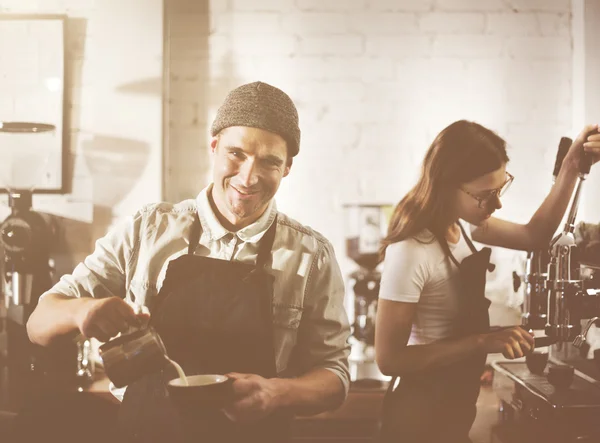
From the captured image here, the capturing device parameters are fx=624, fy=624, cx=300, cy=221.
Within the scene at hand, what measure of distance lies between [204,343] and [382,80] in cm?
144

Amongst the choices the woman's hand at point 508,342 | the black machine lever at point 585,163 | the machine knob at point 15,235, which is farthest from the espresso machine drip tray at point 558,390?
the machine knob at point 15,235

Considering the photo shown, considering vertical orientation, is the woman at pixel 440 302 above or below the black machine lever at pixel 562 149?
below

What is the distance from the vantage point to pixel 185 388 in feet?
3.71

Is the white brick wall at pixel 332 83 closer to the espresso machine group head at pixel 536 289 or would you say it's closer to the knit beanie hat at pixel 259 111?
the espresso machine group head at pixel 536 289

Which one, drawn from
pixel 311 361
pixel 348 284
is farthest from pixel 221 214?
pixel 348 284

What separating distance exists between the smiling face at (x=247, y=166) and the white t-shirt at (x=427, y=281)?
348 mm

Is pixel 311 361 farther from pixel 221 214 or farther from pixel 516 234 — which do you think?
pixel 516 234

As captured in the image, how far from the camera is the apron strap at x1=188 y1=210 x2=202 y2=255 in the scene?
4.99 ft

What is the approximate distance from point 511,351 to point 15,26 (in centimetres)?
203

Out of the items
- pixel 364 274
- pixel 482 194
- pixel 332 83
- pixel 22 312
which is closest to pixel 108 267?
pixel 22 312

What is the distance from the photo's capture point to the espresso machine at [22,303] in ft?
6.57

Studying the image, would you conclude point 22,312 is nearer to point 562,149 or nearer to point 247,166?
point 247,166

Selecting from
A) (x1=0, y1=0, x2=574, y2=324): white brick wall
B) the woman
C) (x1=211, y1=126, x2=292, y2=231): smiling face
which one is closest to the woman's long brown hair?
the woman

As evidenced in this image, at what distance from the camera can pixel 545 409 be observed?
1488 millimetres
